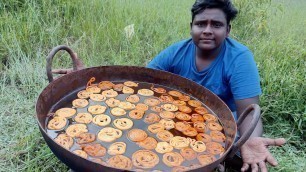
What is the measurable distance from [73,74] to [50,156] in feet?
2.50

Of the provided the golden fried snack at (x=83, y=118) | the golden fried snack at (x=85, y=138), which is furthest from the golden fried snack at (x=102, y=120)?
the golden fried snack at (x=85, y=138)

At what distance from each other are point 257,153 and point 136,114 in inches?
35.1

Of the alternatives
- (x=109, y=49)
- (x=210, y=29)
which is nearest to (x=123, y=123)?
(x=210, y=29)

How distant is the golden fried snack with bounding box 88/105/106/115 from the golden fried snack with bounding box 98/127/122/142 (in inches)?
8.7

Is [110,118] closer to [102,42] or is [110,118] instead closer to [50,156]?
[50,156]

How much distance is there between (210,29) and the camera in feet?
8.13

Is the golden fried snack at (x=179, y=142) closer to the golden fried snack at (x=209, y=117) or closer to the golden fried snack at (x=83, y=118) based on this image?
the golden fried snack at (x=209, y=117)

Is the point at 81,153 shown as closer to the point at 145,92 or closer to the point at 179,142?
the point at 179,142

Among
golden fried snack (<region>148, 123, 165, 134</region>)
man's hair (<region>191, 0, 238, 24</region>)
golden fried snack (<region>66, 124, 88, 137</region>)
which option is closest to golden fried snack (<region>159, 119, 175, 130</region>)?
golden fried snack (<region>148, 123, 165, 134</region>)

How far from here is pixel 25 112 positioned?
3127 millimetres

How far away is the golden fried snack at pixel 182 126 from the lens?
2.21 meters

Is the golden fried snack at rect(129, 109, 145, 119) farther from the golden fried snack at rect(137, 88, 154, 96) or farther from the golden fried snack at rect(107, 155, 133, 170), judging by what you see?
the golden fried snack at rect(107, 155, 133, 170)

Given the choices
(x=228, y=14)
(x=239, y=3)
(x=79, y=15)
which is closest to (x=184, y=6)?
(x=239, y=3)

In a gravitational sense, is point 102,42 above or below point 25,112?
above
